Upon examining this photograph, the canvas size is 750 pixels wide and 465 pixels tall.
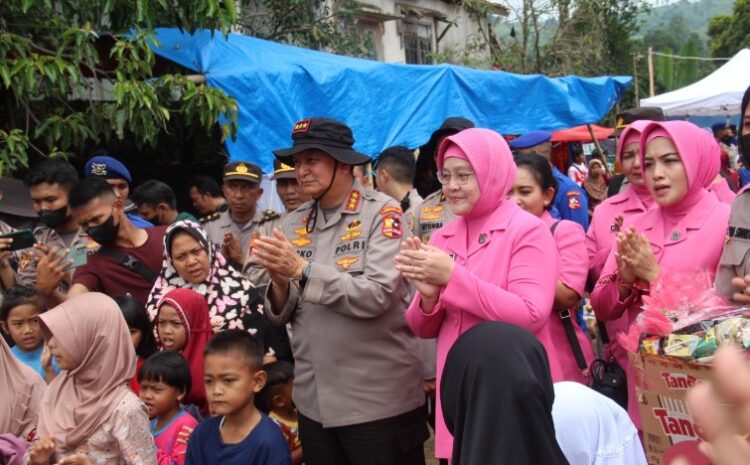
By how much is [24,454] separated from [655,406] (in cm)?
292

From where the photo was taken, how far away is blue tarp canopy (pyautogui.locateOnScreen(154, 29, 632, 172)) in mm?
6574

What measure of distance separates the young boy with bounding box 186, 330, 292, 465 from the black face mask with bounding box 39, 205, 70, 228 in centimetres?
177

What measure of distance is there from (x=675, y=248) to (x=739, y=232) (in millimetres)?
450

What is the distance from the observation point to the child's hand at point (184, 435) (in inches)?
152

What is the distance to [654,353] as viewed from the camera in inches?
95.9

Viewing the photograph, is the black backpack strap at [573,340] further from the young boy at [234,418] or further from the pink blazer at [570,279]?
the young boy at [234,418]

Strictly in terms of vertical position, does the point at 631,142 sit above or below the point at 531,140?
above

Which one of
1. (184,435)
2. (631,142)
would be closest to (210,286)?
(184,435)

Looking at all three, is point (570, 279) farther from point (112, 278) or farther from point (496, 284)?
point (112, 278)

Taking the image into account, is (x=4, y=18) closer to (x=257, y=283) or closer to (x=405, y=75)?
(x=257, y=283)

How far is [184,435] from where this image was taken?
12.7 ft

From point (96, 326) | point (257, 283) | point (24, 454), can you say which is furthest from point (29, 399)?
point (257, 283)

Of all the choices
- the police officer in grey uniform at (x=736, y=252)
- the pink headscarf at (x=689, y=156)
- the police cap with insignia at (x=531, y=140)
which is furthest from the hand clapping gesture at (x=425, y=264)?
the police cap with insignia at (x=531, y=140)

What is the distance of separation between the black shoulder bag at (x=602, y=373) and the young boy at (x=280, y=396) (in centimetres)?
152
